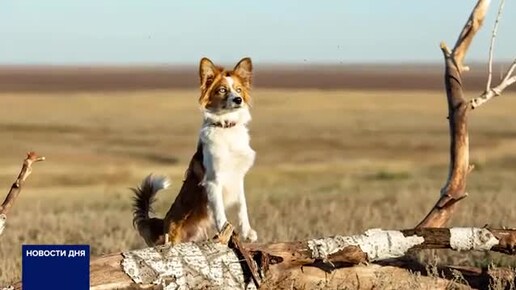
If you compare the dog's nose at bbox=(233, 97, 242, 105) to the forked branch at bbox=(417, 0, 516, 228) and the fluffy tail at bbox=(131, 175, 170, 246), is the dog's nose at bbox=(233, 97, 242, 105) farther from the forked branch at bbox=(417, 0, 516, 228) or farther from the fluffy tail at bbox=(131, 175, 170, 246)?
the forked branch at bbox=(417, 0, 516, 228)

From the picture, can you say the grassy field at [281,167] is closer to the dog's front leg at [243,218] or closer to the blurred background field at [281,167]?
the blurred background field at [281,167]

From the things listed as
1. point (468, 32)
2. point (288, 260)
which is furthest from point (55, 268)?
point (468, 32)

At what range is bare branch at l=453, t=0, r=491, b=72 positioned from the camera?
352 inches

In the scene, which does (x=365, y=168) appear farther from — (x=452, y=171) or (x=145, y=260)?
(x=145, y=260)

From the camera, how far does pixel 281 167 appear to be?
29.3 meters

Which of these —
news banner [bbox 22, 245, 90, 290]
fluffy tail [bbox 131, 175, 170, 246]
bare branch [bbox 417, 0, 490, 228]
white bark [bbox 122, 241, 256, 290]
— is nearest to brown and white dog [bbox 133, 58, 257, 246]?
fluffy tail [bbox 131, 175, 170, 246]

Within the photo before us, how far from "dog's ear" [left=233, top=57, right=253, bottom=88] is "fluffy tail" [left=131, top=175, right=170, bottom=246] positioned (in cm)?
112

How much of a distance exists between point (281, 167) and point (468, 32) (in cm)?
2046

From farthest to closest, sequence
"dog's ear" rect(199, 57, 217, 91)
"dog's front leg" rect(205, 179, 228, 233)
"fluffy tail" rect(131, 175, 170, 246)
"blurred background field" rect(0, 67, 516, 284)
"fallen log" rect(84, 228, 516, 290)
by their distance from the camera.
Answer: "blurred background field" rect(0, 67, 516, 284) → "fluffy tail" rect(131, 175, 170, 246) → "dog's front leg" rect(205, 179, 228, 233) → "dog's ear" rect(199, 57, 217, 91) → "fallen log" rect(84, 228, 516, 290)

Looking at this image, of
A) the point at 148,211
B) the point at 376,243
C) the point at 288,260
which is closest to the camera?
the point at 288,260

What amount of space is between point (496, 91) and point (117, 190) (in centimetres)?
1603

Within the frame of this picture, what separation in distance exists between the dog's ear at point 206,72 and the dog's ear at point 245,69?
19cm

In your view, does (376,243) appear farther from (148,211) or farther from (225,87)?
(148,211)

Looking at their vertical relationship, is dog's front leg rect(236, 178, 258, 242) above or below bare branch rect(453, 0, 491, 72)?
below
